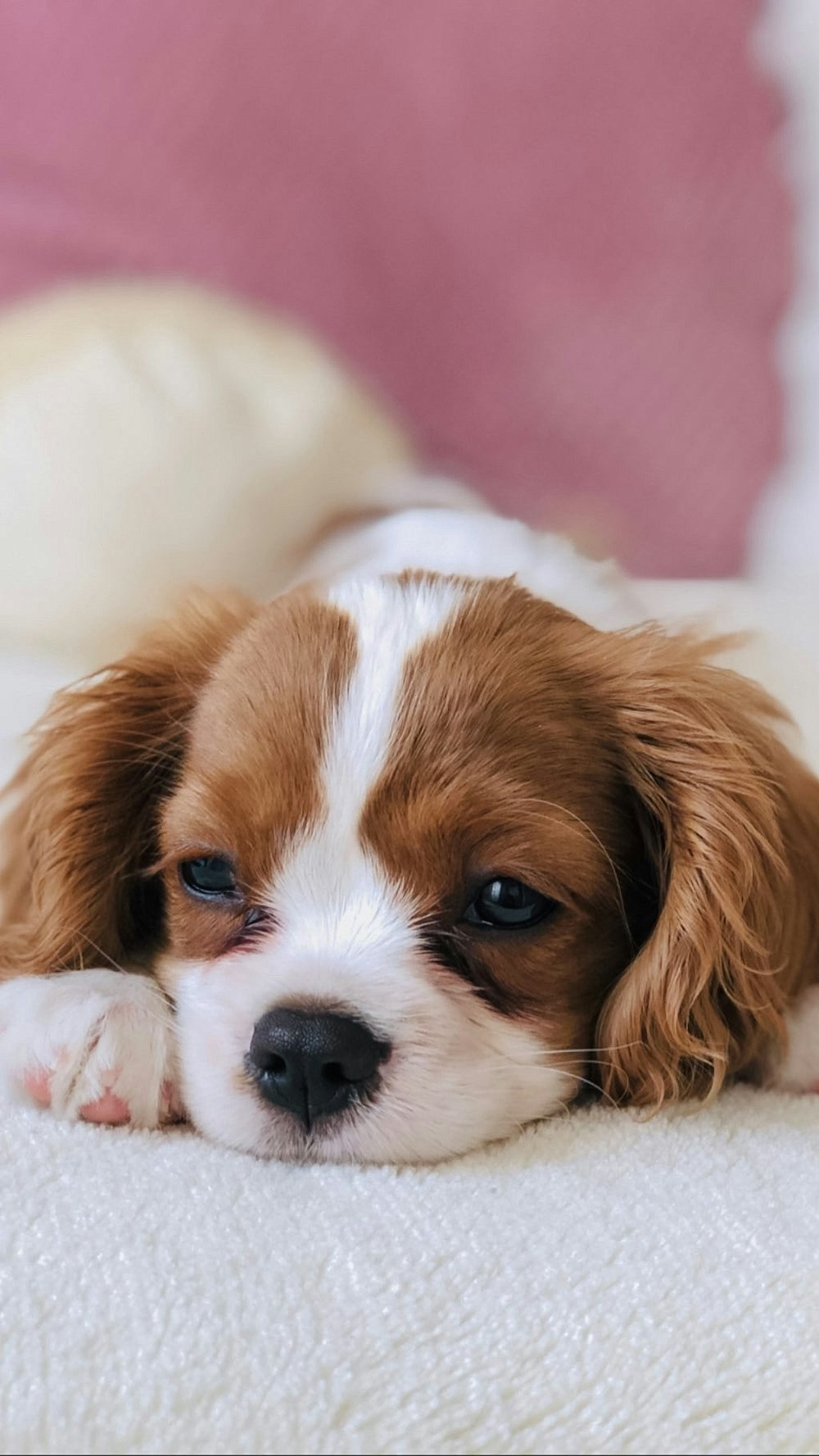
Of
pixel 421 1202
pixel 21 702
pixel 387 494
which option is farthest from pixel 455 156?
pixel 421 1202

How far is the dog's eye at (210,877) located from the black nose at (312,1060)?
0.81 ft

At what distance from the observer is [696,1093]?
1570mm

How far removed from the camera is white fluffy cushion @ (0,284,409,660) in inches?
105

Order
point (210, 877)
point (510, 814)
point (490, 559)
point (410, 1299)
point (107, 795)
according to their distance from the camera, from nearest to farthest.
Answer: point (410, 1299), point (510, 814), point (210, 877), point (107, 795), point (490, 559)

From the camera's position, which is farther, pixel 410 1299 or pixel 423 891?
pixel 423 891

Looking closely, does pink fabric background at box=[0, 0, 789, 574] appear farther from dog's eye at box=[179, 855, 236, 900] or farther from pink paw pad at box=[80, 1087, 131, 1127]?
pink paw pad at box=[80, 1087, 131, 1127]

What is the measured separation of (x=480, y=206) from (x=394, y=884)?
1.72 metres

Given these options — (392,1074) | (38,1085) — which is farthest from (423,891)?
(38,1085)

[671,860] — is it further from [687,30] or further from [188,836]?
[687,30]

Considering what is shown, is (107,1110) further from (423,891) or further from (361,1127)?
(423,891)

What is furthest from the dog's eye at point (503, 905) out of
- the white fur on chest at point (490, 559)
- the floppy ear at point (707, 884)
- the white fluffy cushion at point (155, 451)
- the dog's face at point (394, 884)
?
the white fluffy cushion at point (155, 451)

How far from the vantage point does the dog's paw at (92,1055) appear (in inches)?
56.0

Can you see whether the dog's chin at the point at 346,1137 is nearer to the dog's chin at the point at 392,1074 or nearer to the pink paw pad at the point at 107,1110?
the dog's chin at the point at 392,1074

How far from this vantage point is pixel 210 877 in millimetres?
1604
